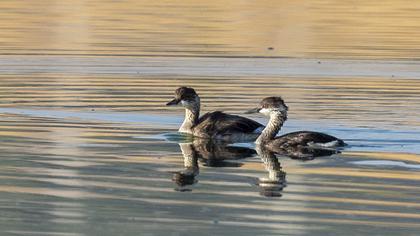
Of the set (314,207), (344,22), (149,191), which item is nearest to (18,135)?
(149,191)

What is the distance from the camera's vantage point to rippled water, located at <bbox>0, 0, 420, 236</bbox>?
12.6 m

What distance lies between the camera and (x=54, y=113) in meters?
20.9

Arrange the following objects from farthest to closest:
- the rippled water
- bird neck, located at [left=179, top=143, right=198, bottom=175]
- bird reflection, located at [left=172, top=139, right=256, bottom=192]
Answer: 1. bird neck, located at [left=179, top=143, right=198, bottom=175]
2. bird reflection, located at [left=172, top=139, right=256, bottom=192]
3. the rippled water

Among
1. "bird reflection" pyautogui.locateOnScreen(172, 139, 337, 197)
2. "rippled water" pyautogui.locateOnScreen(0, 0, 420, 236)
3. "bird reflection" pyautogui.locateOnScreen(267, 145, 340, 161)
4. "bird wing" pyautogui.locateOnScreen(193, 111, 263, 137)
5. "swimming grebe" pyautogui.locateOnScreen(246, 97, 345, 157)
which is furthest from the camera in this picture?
"bird wing" pyautogui.locateOnScreen(193, 111, 263, 137)

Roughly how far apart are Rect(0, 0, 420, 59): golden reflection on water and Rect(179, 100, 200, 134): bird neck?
392 inches

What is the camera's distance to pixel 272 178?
49.2 feet

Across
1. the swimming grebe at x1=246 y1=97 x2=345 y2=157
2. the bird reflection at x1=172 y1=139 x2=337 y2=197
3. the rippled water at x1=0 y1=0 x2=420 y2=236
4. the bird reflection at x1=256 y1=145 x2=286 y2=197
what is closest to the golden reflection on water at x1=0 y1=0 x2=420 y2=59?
the rippled water at x1=0 y1=0 x2=420 y2=236

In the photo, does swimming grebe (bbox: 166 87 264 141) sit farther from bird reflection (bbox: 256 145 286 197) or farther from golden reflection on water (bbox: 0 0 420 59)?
golden reflection on water (bbox: 0 0 420 59)

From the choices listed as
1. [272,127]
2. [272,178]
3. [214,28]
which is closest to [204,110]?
[272,127]

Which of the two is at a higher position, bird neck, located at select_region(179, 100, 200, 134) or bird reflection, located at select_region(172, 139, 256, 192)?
bird reflection, located at select_region(172, 139, 256, 192)

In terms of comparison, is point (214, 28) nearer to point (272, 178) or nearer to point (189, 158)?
point (189, 158)

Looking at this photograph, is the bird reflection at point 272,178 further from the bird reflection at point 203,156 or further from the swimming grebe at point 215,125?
the swimming grebe at point 215,125

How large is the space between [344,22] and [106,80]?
15.3 metres

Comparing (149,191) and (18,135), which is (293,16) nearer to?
(18,135)
